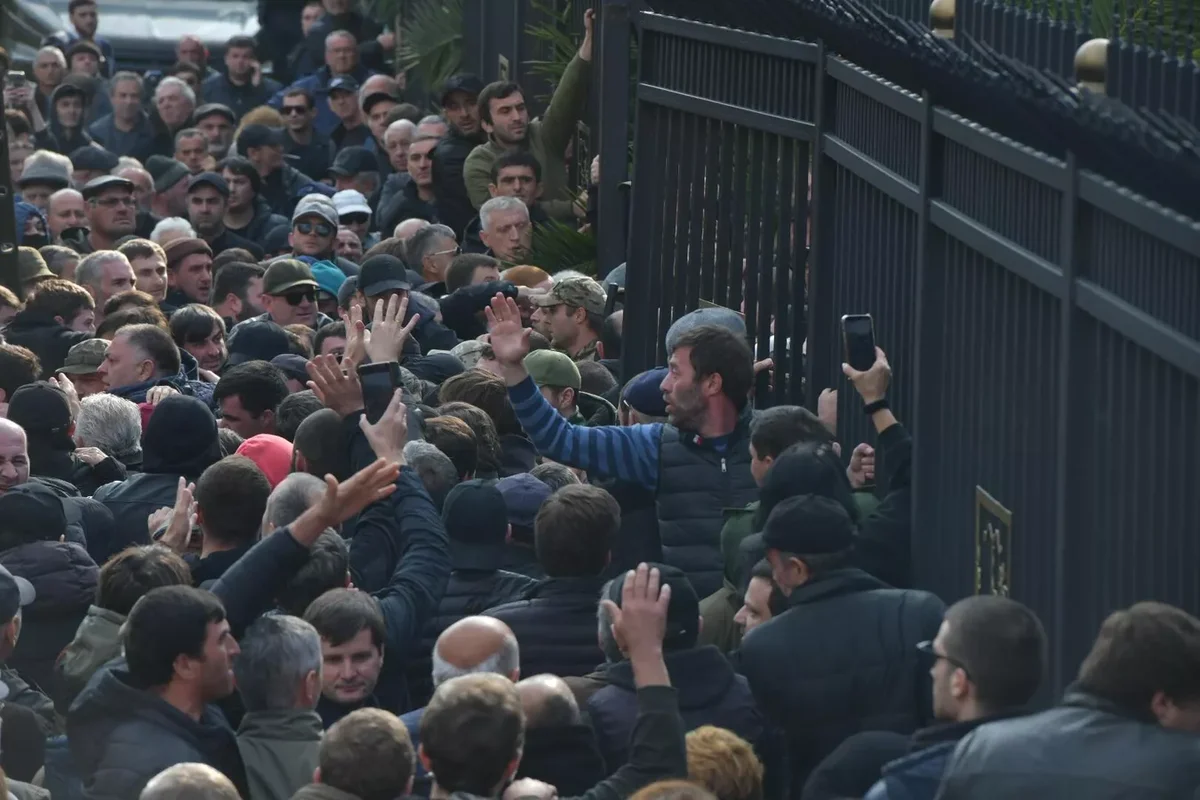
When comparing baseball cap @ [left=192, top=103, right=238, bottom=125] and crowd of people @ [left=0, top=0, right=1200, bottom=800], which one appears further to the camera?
baseball cap @ [left=192, top=103, right=238, bottom=125]

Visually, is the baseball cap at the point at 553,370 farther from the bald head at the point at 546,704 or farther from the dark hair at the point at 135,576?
the bald head at the point at 546,704

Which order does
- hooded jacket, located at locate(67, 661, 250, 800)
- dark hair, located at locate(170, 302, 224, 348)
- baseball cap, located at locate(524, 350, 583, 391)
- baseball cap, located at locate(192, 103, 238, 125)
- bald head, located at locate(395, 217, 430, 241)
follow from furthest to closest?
1. baseball cap, located at locate(192, 103, 238, 125)
2. bald head, located at locate(395, 217, 430, 241)
3. dark hair, located at locate(170, 302, 224, 348)
4. baseball cap, located at locate(524, 350, 583, 391)
5. hooded jacket, located at locate(67, 661, 250, 800)

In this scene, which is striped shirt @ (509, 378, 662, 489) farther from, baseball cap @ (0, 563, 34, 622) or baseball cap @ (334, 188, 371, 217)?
baseball cap @ (334, 188, 371, 217)

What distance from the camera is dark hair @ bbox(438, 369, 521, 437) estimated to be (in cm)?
810

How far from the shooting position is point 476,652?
5.40 m

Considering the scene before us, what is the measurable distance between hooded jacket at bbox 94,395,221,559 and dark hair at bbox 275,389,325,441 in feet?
1.58

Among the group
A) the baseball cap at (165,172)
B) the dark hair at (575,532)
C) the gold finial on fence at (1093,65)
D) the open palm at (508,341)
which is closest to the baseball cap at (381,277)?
the open palm at (508,341)

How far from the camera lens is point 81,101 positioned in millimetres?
17141

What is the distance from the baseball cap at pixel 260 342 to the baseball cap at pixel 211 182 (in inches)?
157

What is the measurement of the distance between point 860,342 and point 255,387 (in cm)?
266

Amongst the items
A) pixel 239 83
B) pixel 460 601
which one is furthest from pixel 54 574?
pixel 239 83

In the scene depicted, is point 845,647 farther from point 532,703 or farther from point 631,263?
point 631,263

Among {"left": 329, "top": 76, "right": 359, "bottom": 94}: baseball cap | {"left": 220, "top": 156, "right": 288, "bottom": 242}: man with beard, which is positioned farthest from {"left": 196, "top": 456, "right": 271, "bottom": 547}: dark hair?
{"left": 329, "top": 76, "right": 359, "bottom": 94}: baseball cap

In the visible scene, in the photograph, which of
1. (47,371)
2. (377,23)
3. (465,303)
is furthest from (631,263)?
(377,23)
